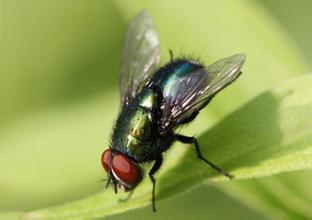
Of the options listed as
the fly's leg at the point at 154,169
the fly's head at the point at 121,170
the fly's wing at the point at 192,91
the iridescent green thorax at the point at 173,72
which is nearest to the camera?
the fly's leg at the point at 154,169

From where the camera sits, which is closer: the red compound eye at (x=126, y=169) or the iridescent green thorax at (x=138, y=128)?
the red compound eye at (x=126, y=169)

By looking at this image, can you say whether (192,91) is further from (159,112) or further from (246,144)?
(246,144)

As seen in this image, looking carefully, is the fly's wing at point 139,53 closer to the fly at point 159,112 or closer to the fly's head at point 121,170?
the fly at point 159,112

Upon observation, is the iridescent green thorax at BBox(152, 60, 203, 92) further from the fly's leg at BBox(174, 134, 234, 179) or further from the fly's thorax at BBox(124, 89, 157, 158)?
the fly's leg at BBox(174, 134, 234, 179)

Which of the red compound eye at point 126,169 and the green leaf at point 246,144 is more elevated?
the green leaf at point 246,144

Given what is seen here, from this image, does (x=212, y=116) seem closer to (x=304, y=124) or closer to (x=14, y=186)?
(x=304, y=124)

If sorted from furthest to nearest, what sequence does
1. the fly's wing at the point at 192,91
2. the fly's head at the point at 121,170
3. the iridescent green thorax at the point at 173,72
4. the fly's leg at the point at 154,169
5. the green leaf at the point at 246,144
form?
1. the iridescent green thorax at the point at 173,72
2. the fly's wing at the point at 192,91
3. the fly's head at the point at 121,170
4. the fly's leg at the point at 154,169
5. the green leaf at the point at 246,144

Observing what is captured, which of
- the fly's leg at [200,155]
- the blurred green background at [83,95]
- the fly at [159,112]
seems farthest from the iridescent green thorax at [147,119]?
the blurred green background at [83,95]
